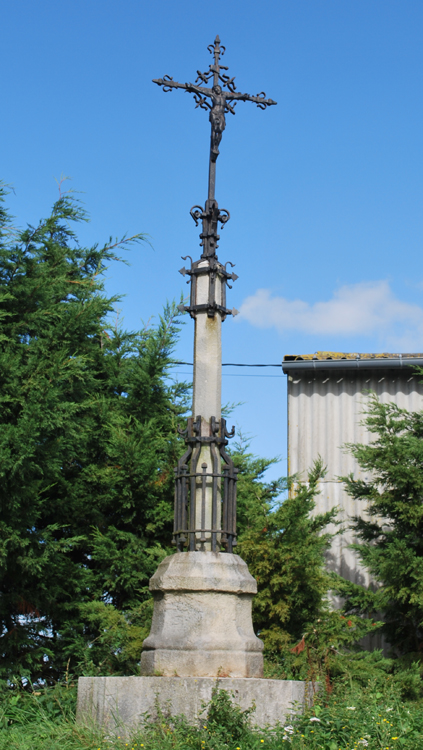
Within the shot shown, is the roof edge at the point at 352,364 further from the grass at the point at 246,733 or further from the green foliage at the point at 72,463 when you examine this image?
the grass at the point at 246,733

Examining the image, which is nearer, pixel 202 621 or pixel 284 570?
pixel 202 621

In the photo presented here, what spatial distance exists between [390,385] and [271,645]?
5343 millimetres

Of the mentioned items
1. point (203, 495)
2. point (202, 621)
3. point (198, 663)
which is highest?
point (203, 495)

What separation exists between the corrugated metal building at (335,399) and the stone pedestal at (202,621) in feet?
19.5

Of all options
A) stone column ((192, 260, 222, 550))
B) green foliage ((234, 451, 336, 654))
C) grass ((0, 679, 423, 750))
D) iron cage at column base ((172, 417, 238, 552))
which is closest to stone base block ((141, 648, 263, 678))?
grass ((0, 679, 423, 750))

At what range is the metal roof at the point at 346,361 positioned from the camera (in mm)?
11773

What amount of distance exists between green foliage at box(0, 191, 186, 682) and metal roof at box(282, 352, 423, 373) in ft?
6.45

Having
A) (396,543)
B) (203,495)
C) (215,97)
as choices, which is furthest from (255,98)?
(396,543)

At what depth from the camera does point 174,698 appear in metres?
5.15

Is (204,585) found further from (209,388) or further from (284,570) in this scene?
(284,570)

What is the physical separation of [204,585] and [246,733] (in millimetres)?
1163

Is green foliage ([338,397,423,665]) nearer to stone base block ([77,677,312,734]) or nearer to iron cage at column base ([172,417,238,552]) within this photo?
iron cage at column base ([172,417,238,552])

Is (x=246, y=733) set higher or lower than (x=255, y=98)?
lower

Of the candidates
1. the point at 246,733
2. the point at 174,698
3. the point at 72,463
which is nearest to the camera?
the point at 246,733
